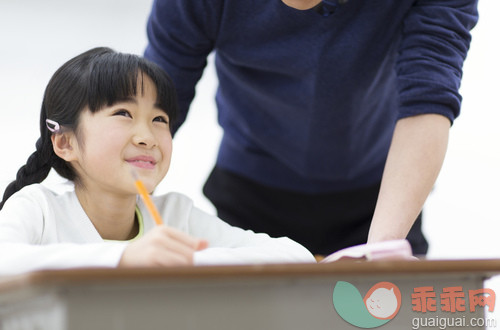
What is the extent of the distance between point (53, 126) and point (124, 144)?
0.17 meters

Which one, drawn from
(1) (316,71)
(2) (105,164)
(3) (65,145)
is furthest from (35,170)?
(1) (316,71)

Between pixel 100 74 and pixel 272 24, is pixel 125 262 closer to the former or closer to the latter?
pixel 100 74

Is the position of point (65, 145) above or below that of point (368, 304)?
above

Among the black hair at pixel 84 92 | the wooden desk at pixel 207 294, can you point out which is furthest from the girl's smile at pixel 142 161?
the wooden desk at pixel 207 294

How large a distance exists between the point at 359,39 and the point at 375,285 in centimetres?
61

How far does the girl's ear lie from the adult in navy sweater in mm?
254

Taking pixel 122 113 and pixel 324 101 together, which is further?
pixel 324 101

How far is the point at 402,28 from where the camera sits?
113 cm

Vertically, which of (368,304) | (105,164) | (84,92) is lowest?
(368,304)

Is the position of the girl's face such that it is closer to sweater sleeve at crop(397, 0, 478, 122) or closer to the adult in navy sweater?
the adult in navy sweater

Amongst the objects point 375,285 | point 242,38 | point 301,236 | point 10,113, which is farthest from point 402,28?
point 10,113

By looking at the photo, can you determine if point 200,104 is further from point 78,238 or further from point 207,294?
point 207,294

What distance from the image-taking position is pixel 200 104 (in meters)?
2.45

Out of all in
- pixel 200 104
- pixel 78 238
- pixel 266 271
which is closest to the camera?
pixel 266 271
